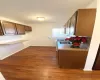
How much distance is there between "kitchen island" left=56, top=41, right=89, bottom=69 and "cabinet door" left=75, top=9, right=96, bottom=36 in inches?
25.3

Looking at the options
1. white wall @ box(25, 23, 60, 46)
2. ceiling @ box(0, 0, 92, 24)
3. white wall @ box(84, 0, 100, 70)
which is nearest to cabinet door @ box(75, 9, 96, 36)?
white wall @ box(84, 0, 100, 70)

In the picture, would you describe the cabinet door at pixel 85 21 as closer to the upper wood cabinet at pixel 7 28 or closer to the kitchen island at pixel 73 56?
the kitchen island at pixel 73 56

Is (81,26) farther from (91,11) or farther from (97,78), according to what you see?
(97,78)

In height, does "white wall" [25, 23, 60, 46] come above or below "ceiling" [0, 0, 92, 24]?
below

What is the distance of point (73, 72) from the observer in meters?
2.73

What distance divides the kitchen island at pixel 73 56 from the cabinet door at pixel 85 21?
2.11 ft

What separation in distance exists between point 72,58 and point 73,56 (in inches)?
3.3

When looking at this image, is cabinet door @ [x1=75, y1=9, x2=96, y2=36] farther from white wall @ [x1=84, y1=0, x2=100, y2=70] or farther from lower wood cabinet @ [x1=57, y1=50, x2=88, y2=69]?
lower wood cabinet @ [x1=57, y1=50, x2=88, y2=69]

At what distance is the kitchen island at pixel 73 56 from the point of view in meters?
2.60

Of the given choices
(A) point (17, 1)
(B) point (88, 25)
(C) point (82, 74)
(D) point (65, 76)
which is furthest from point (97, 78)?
(A) point (17, 1)

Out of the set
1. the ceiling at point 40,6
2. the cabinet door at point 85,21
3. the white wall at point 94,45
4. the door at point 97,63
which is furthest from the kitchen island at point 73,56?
the ceiling at point 40,6

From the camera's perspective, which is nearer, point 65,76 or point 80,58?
point 65,76

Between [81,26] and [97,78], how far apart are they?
1479mm

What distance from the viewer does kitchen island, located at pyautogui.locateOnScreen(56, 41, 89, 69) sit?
102 inches
